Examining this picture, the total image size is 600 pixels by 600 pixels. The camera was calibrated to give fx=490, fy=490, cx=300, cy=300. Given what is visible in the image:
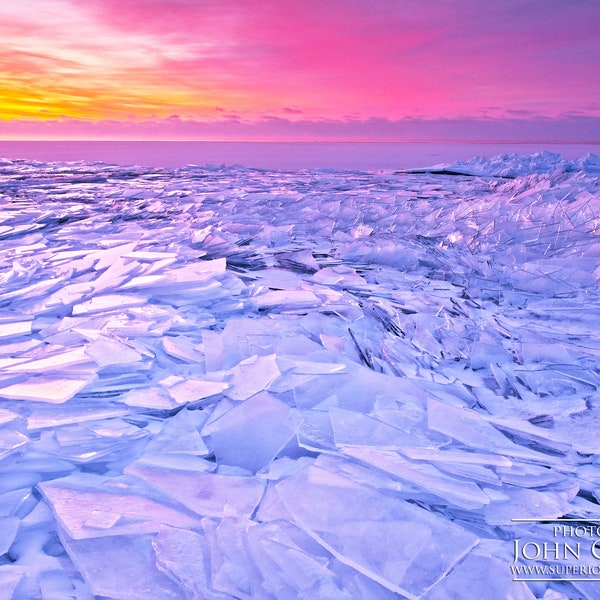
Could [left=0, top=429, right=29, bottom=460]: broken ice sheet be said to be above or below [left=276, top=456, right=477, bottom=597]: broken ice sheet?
above

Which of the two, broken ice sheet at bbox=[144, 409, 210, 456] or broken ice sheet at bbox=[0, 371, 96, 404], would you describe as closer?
broken ice sheet at bbox=[144, 409, 210, 456]

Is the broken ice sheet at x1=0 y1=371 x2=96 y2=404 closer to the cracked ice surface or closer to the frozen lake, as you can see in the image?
the cracked ice surface

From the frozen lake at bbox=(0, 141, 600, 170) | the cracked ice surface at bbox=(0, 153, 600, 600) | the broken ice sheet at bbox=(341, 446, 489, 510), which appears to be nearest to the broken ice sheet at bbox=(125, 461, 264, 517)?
the cracked ice surface at bbox=(0, 153, 600, 600)

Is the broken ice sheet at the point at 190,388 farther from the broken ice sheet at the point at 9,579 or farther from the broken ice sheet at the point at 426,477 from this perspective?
the broken ice sheet at the point at 9,579

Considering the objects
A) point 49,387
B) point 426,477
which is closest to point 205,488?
point 426,477

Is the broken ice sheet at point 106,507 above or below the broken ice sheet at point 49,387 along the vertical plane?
below

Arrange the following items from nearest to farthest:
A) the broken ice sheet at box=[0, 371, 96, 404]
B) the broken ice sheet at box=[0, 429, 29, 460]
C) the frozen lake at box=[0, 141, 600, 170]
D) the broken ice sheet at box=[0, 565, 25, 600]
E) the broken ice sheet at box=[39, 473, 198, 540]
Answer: the broken ice sheet at box=[0, 565, 25, 600], the broken ice sheet at box=[39, 473, 198, 540], the broken ice sheet at box=[0, 429, 29, 460], the broken ice sheet at box=[0, 371, 96, 404], the frozen lake at box=[0, 141, 600, 170]

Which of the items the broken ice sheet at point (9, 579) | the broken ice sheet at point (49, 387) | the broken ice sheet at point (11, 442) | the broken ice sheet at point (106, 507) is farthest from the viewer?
the broken ice sheet at point (49, 387)

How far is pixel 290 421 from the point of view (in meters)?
1.47

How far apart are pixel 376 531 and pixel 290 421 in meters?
0.45

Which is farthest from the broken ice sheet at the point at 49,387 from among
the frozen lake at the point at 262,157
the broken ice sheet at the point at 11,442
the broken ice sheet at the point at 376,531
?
the frozen lake at the point at 262,157

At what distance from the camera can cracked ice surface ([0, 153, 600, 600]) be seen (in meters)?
1.04

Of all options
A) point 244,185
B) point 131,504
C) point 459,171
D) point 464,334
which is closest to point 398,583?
point 131,504

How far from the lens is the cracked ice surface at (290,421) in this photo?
1.04m
